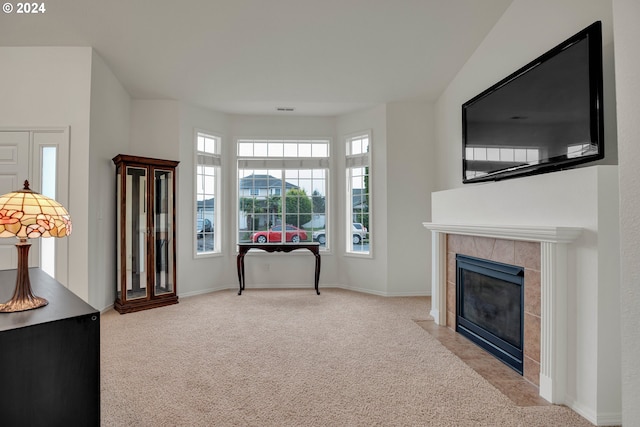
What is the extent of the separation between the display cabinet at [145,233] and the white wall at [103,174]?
0.10 metres

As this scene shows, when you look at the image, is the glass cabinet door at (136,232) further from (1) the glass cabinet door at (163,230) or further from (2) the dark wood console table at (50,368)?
(2) the dark wood console table at (50,368)

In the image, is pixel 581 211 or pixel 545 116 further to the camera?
pixel 545 116

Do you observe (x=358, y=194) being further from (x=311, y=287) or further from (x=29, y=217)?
(x=29, y=217)

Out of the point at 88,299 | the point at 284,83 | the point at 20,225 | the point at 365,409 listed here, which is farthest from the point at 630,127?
the point at 88,299

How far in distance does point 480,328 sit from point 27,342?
310cm

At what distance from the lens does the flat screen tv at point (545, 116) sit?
2219 millimetres

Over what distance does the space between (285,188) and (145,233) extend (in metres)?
2.20

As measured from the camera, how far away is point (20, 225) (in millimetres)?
1411

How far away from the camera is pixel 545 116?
261 centimetres

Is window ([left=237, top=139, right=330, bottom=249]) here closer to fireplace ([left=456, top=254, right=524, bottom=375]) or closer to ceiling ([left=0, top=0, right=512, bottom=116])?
ceiling ([left=0, top=0, right=512, bottom=116])

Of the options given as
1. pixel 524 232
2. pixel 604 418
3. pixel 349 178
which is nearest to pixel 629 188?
pixel 524 232

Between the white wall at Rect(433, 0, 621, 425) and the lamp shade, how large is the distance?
266 centimetres

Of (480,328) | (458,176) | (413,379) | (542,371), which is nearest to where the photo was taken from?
(542,371)

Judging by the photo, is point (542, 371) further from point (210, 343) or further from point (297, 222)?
point (297, 222)
